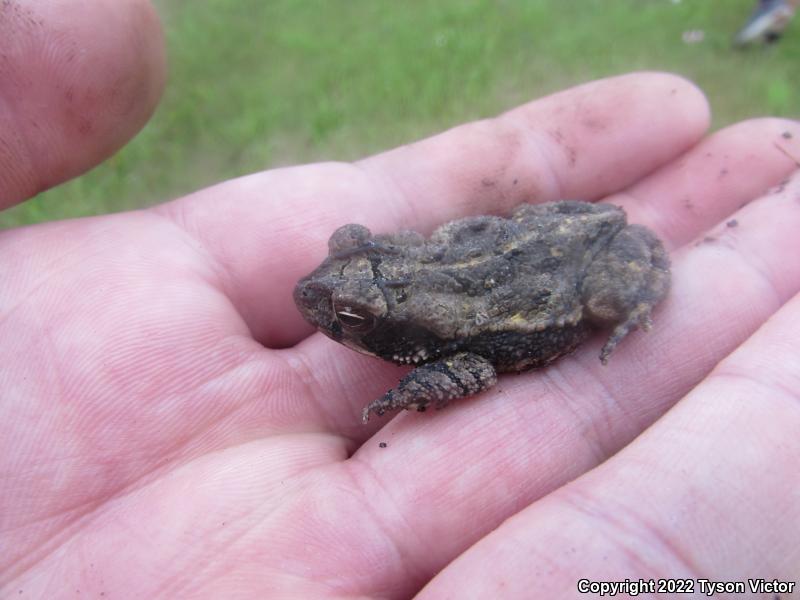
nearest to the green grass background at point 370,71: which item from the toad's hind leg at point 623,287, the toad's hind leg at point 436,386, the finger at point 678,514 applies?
the toad's hind leg at point 623,287

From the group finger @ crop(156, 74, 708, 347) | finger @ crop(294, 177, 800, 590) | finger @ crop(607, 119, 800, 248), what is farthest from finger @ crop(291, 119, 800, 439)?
finger @ crop(294, 177, 800, 590)

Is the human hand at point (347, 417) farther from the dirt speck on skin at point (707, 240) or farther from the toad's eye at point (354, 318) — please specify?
the toad's eye at point (354, 318)

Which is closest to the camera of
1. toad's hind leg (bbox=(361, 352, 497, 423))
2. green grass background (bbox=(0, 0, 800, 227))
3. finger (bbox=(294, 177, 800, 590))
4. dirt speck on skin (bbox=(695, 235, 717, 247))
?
finger (bbox=(294, 177, 800, 590))

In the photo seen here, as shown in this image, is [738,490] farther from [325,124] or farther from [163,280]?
[325,124]

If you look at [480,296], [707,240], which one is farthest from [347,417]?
[707,240]

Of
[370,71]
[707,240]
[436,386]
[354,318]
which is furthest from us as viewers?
[370,71]

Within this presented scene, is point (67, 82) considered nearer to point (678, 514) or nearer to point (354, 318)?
point (354, 318)

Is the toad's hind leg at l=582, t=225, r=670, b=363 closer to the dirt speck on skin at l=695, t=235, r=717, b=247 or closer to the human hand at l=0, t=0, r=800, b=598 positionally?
the human hand at l=0, t=0, r=800, b=598
